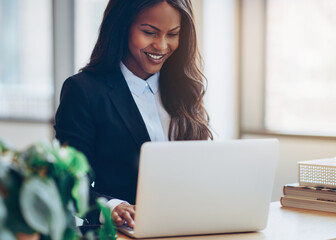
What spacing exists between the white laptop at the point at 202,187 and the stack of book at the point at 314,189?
0.42 metres

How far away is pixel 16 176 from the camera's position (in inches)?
28.8

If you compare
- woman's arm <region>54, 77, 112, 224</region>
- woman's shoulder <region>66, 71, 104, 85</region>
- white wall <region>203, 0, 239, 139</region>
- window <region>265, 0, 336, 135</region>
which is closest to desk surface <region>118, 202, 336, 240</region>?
woman's arm <region>54, 77, 112, 224</region>

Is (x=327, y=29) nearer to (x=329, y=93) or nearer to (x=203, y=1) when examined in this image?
(x=329, y=93)

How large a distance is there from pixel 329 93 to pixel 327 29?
0.42 m

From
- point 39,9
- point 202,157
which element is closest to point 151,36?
point 202,157

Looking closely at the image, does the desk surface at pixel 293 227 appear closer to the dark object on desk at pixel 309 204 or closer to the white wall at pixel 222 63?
the dark object on desk at pixel 309 204

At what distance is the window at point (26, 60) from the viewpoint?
17.0 feet

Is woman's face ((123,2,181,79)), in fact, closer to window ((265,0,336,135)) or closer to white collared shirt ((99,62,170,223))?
white collared shirt ((99,62,170,223))

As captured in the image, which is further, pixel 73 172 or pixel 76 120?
pixel 76 120

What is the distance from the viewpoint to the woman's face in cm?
188

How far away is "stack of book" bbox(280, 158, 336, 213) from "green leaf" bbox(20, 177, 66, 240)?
125cm

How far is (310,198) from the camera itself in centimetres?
183

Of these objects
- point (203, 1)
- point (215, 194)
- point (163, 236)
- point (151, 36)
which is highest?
point (203, 1)

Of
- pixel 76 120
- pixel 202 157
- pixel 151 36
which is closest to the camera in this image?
pixel 202 157
